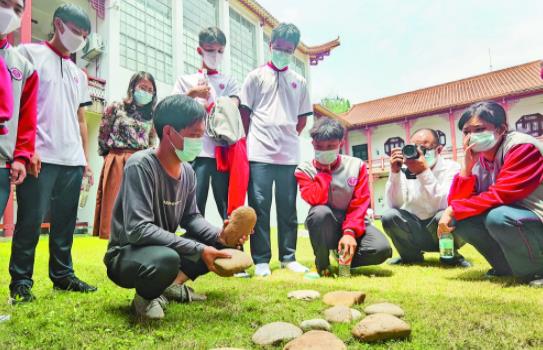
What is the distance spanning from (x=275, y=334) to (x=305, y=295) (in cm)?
71

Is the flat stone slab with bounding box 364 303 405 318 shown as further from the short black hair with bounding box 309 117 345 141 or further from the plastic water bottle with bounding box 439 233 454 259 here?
the short black hair with bounding box 309 117 345 141

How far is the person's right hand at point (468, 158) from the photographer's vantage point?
2.75m

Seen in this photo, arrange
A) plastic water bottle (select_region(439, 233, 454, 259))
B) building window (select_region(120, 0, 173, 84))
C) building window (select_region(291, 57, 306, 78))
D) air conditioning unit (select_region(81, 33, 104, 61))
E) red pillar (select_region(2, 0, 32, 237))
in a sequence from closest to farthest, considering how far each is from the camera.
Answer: plastic water bottle (select_region(439, 233, 454, 259)) → red pillar (select_region(2, 0, 32, 237)) → air conditioning unit (select_region(81, 33, 104, 61)) → building window (select_region(120, 0, 173, 84)) → building window (select_region(291, 57, 306, 78))

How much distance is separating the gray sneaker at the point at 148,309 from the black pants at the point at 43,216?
74 centimetres

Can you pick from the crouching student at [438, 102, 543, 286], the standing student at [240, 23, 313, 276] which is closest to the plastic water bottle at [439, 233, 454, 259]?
the crouching student at [438, 102, 543, 286]

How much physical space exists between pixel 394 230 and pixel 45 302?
2.61 metres

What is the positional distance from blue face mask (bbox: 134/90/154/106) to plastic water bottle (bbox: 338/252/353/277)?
2027 millimetres

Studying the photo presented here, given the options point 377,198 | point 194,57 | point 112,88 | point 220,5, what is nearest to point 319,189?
point 112,88

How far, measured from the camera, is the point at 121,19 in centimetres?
1027

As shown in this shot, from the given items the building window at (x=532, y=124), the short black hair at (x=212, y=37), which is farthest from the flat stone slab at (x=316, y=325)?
the building window at (x=532, y=124)

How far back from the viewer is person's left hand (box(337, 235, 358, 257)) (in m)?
2.91

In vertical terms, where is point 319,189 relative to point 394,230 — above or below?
above

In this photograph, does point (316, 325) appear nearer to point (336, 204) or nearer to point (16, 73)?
point (336, 204)

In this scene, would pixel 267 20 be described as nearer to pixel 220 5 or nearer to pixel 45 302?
pixel 220 5
